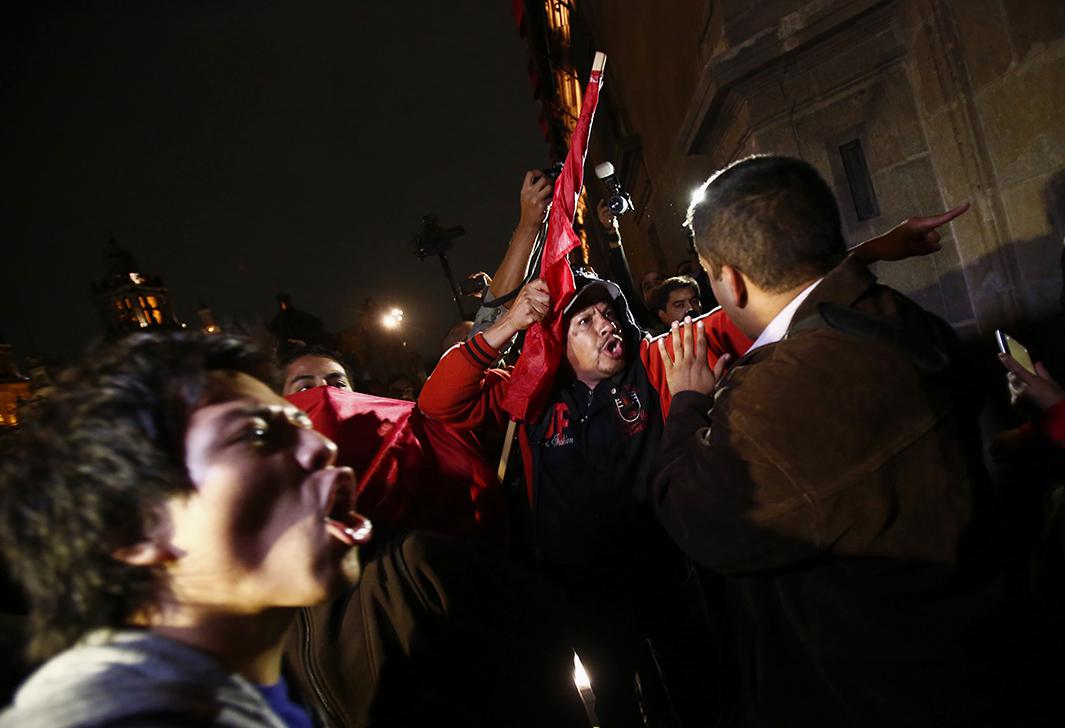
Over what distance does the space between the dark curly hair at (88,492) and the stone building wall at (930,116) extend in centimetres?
433

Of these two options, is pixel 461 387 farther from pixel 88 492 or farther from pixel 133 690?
pixel 133 690

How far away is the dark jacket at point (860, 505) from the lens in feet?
4.14

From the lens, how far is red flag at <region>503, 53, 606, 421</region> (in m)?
2.59

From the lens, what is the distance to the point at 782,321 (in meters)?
1.55

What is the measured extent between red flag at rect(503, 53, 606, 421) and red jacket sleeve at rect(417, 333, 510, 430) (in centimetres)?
17

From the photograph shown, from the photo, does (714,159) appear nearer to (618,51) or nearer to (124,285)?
(618,51)

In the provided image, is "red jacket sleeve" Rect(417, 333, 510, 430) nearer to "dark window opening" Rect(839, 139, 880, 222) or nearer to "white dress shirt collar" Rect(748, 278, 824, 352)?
A: "white dress shirt collar" Rect(748, 278, 824, 352)

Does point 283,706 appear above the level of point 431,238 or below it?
below

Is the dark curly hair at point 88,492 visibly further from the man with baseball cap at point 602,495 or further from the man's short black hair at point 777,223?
the man with baseball cap at point 602,495

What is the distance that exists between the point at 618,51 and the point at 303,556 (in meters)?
12.0

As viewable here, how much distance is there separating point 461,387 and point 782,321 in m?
1.51

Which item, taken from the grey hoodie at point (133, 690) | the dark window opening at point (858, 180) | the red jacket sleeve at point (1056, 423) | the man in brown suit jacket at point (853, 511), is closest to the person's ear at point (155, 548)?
the grey hoodie at point (133, 690)

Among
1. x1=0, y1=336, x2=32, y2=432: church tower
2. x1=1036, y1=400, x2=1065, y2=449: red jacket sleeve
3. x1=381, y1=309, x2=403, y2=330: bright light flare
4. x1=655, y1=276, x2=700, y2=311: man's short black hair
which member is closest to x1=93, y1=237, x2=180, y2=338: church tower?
x1=0, y1=336, x2=32, y2=432: church tower

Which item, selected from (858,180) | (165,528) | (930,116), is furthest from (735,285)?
(858,180)
